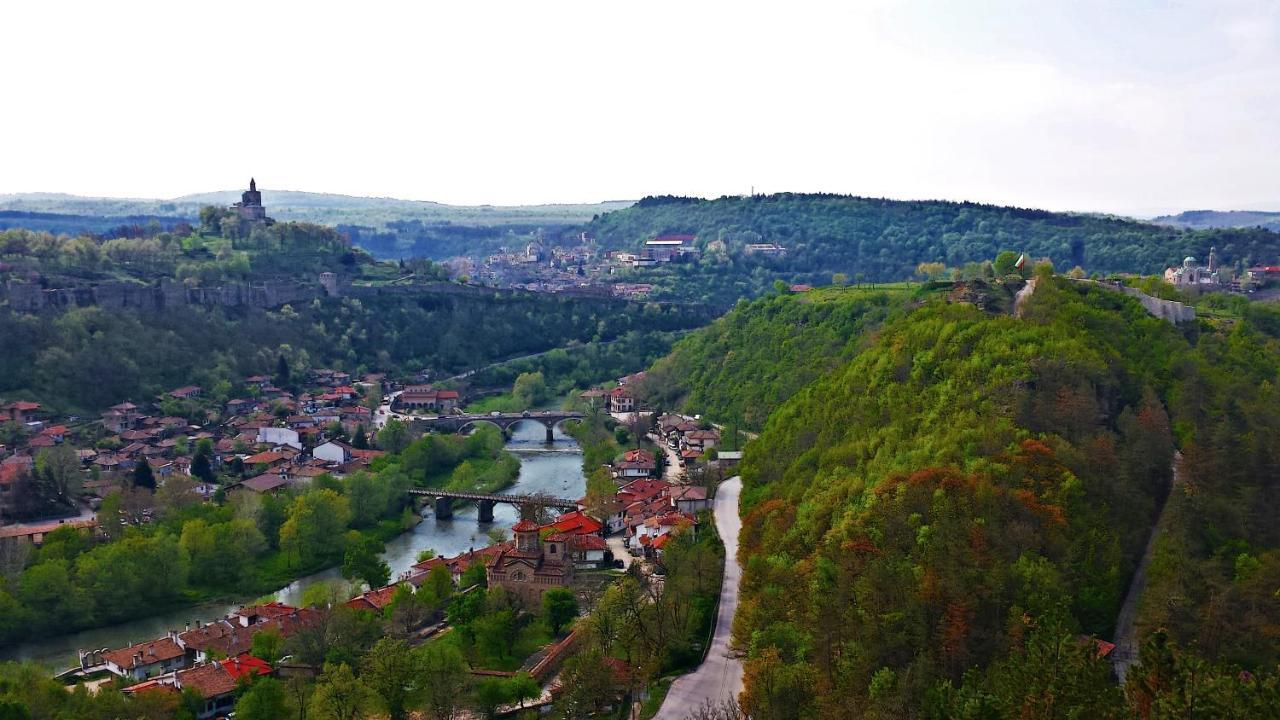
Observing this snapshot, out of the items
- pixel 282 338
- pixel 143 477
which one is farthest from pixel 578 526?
pixel 282 338

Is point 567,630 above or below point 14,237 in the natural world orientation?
below

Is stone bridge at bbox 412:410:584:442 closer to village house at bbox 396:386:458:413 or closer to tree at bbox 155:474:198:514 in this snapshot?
village house at bbox 396:386:458:413

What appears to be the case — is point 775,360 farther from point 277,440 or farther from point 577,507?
point 277,440

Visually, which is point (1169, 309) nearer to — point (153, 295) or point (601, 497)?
point (601, 497)

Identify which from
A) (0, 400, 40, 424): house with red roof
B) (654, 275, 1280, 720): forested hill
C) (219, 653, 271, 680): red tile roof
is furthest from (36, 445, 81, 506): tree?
(654, 275, 1280, 720): forested hill

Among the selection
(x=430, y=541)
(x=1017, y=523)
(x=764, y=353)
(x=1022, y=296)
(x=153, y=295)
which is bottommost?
(x=430, y=541)

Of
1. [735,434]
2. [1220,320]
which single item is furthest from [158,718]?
[1220,320]
